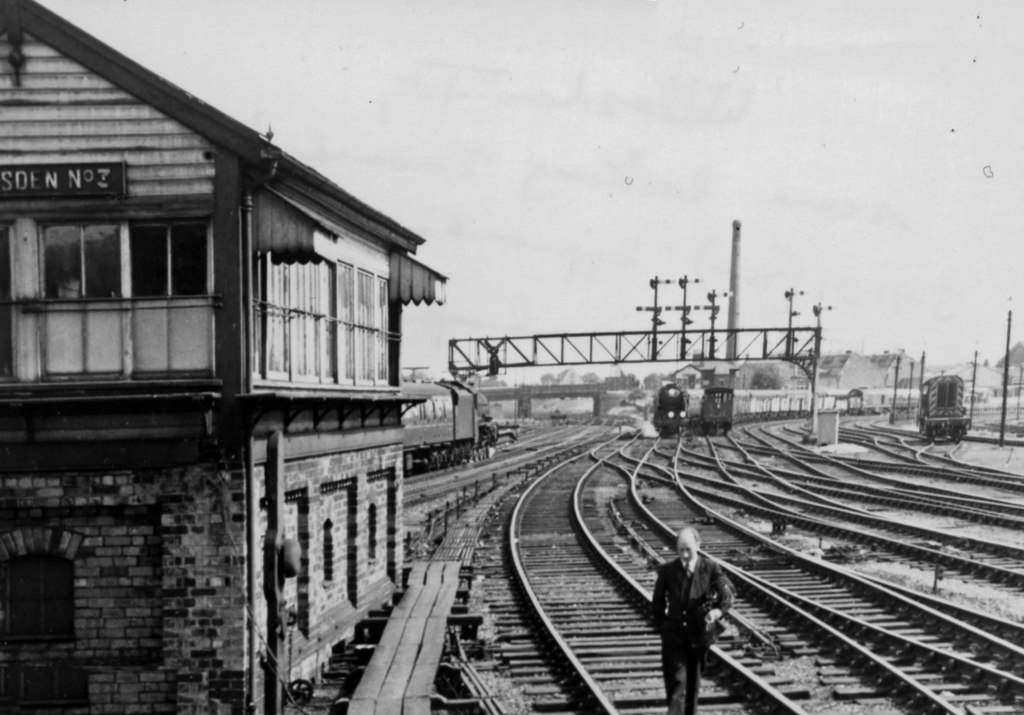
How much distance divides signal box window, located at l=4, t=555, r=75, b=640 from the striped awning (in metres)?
5.68

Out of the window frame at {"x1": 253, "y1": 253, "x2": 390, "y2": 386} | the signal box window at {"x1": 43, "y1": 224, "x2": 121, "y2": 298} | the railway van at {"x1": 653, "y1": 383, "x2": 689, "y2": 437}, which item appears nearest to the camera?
the signal box window at {"x1": 43, "y1": 224, "x2": 121, "y2": 298}

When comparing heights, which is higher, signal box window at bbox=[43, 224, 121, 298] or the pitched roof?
the pitched roof

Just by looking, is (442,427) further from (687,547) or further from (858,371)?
(858,371)

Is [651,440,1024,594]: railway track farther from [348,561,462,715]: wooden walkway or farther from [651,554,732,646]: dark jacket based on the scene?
[348,561,462,715]: wooden walkway

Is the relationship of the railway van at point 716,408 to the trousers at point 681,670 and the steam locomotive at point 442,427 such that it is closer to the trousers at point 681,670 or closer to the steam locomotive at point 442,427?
the steam locomotive at point 442,427

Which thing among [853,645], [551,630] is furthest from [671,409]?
[853,645]

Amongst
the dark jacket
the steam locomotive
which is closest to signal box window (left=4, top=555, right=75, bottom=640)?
the dark jacket

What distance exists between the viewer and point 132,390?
26.7ft

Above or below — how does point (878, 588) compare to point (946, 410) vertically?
above

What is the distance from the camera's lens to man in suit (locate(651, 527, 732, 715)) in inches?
275

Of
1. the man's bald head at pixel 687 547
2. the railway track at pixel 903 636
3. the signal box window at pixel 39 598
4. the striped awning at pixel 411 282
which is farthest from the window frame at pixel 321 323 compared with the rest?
the railway track at pixel 903 636

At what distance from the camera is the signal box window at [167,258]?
8281mm

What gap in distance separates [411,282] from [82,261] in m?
4.88

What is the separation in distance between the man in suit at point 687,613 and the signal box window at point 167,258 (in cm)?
499
